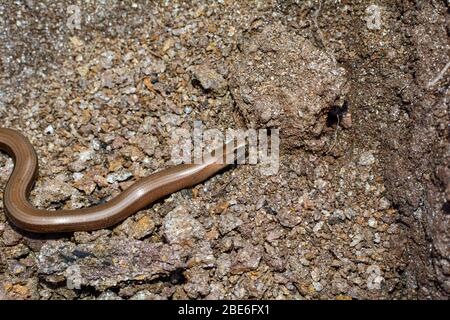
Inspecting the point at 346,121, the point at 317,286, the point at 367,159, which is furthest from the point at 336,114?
the point at 317,286

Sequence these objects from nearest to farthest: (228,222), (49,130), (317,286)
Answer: (317,286) → (228,222) → (49,130)

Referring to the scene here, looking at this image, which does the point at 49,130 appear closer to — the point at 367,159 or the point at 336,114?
the point at 336,114

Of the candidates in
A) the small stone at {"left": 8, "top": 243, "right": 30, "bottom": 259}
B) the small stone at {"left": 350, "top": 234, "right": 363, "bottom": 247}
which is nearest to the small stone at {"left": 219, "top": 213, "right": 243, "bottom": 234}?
the small stone at {"left": 350, "top": 234, "right": 363, "bottom": 247}

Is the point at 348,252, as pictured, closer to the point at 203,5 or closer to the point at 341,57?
the point at 341,57

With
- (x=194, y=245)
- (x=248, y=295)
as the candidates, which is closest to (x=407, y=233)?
(x=248, y=295)

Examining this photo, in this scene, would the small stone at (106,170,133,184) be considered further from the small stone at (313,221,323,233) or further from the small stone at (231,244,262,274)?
the small stone at (313,221,323,233)

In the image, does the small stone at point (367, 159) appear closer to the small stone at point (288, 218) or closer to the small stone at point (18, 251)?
the small stone at point (288, 218)

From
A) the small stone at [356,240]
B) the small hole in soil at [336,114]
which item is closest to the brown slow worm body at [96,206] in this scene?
the small hole in soil at [336,114]
